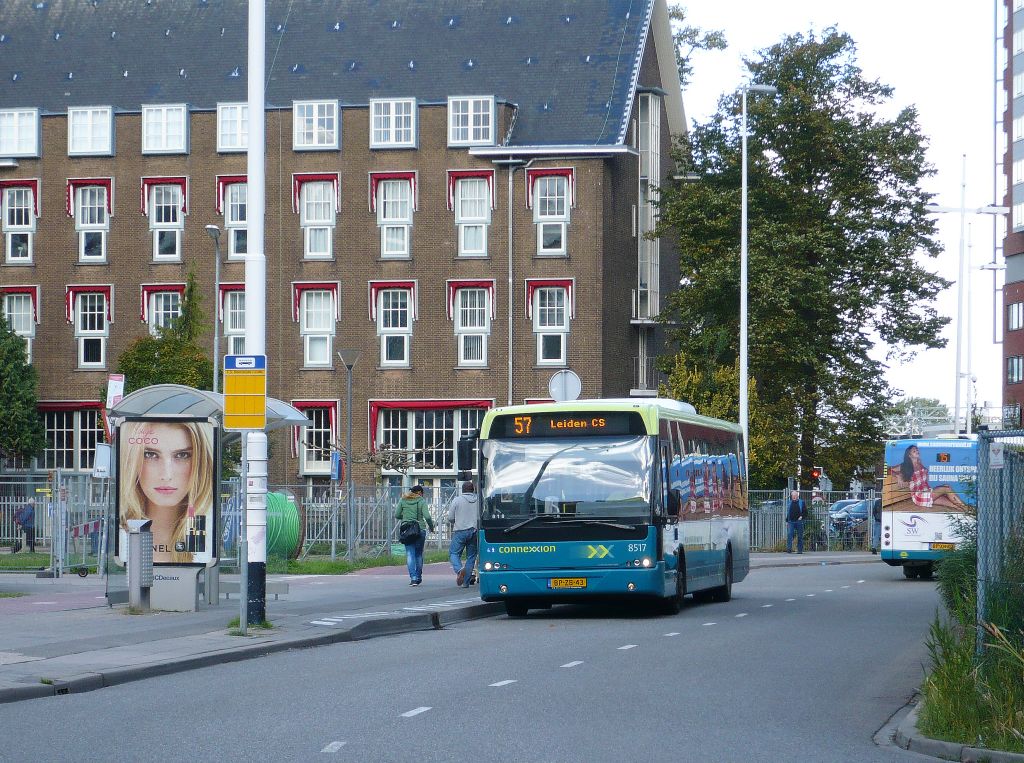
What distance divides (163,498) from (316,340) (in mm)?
39248

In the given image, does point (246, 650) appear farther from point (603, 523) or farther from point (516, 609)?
point (516, 609)

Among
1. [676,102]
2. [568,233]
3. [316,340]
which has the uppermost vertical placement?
[676,102]

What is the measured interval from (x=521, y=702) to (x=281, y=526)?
21.9 m

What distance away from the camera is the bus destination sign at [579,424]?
2264cm

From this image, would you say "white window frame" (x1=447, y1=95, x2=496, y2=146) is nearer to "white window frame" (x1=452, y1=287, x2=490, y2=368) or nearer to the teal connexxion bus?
"white window frame" (x1=452, y1=287, x2=490, y2=368)

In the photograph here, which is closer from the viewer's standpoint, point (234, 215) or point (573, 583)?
point (573, 583)

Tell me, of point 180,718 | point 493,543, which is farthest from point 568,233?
point 180,718

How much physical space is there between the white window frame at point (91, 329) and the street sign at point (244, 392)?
45154 mm

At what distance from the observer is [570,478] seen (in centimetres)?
→ 2239

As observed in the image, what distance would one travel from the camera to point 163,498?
22.0m

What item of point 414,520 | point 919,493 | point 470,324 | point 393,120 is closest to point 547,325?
point 470,324

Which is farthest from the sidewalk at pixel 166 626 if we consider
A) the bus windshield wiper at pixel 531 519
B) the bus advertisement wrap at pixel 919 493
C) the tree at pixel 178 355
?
the tree at pixel 178 355

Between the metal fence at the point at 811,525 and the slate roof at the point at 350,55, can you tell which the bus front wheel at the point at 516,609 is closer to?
the metal fence at the point at 811,525

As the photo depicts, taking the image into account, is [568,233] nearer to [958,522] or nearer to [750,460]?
[750,460]
